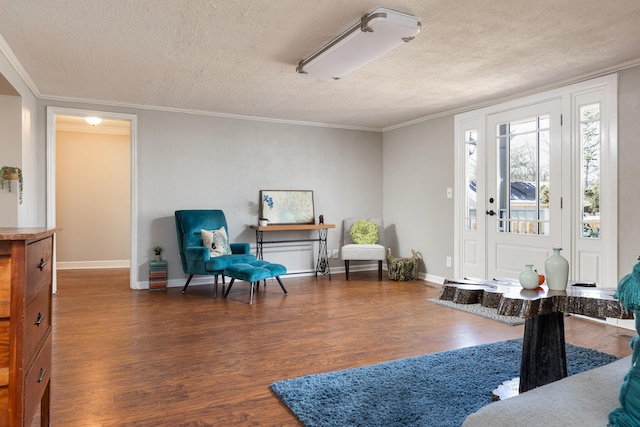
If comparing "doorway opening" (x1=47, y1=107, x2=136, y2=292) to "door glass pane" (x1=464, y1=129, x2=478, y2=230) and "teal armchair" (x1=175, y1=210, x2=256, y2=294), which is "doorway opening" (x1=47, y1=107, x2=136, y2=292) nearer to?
"teal armchair" (x1=175, y1=210, x2=256, y2=294)

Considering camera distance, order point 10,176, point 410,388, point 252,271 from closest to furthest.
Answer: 1. point 410,388
2. point 10,176
3. point 252,271

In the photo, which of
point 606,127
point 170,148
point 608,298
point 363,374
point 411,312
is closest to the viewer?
point 608,298

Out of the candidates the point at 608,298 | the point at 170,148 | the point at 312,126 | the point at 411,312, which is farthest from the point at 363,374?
the point at 312,126

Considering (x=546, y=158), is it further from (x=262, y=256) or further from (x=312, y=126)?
(x=262, y=256)

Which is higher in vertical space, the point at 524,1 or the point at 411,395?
the point at 524,1

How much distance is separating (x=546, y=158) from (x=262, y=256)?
3.73m

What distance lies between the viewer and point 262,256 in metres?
6.05

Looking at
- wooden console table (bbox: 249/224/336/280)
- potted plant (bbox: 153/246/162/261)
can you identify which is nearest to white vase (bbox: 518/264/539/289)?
wooden console table (bbox: 249/224/336/280)

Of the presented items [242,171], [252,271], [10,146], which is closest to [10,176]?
[10,146]

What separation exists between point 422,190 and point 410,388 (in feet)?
13.5

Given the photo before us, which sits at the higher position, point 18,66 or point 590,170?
point 18,66

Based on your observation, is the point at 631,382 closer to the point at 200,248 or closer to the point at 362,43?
the point at 362,43

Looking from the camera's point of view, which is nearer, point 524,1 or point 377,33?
point 524,1

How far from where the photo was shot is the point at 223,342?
3248 mm
